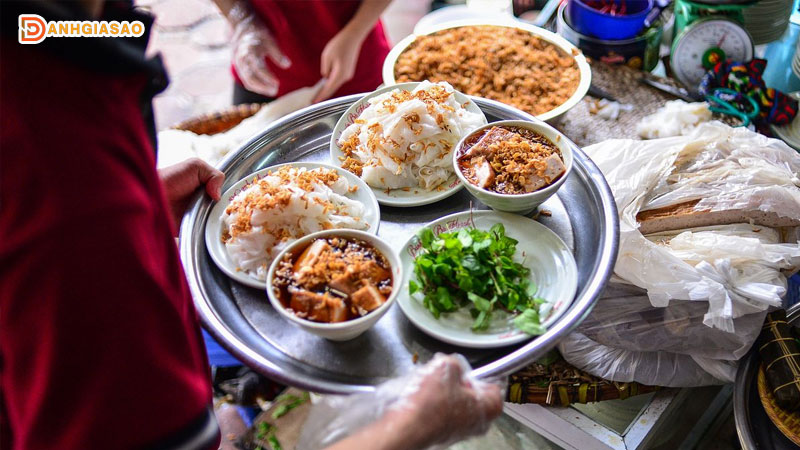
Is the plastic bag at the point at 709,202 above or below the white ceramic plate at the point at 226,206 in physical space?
below

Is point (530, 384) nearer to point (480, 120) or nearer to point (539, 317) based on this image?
point (539, 317)

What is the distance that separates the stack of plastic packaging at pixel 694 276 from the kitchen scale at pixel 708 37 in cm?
89

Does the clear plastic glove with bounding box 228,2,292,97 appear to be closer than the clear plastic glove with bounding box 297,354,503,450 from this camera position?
No

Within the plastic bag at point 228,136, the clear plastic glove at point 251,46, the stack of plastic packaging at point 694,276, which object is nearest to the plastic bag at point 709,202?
the stack of plastic packaging at point 694,276

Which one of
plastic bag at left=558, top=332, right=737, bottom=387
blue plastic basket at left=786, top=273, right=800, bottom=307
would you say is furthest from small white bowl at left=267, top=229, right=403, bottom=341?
blue plastic basket at left=786, top=273, right=800, bottom=307

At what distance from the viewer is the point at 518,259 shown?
1.55m

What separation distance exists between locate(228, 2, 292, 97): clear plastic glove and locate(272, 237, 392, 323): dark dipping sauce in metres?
1.28

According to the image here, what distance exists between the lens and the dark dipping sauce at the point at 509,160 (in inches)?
63.1

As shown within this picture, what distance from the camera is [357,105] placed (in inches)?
78.2

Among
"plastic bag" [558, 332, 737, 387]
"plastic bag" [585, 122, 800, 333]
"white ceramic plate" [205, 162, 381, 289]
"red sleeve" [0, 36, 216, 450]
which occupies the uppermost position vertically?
"red sleeve" [0, 36, 216, 450]

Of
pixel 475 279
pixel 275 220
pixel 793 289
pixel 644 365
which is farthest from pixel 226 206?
pixel 793 289

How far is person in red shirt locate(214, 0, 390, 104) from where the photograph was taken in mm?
2428

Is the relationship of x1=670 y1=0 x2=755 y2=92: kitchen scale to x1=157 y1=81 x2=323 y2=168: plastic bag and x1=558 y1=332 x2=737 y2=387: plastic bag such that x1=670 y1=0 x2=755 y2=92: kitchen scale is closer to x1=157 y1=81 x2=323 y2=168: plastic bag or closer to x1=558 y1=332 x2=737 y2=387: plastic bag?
x1=558 y1=332 x2=737 y2=387: plastic bag

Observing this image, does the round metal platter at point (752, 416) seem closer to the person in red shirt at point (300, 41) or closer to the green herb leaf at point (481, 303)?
the green herb leaf at point (481, 303)
